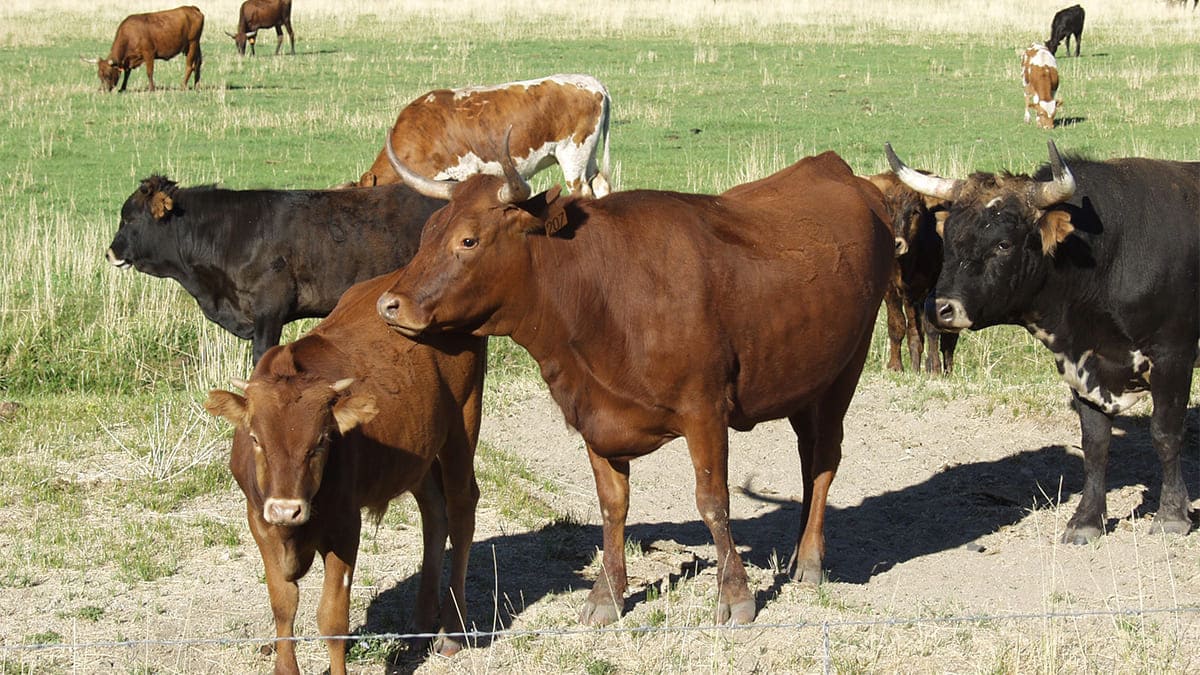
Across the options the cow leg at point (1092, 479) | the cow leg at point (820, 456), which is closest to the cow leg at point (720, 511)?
the cow leg at point (820, 456)

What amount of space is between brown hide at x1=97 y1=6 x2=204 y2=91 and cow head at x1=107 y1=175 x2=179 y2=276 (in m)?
20.5

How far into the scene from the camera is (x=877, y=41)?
37.7 metres

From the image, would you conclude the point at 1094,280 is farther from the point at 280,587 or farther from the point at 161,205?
the point at 161,205

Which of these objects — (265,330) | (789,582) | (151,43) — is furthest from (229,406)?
(151,43)

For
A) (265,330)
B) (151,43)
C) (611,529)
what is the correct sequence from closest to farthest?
(611,529), (265,330), (151,43)

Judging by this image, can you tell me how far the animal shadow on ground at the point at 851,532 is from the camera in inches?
272

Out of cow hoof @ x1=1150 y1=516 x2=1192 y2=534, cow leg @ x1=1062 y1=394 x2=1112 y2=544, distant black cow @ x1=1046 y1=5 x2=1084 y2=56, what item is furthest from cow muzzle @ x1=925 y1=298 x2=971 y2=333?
distant black cow @ x1=1046 y1=5 x2=1084 y2=56

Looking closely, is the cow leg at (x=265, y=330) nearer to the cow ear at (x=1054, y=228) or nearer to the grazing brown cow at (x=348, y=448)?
the grazing brown cow at (x=348, y=448)

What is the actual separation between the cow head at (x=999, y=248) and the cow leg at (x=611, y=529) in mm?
1903

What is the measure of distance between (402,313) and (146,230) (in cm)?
553

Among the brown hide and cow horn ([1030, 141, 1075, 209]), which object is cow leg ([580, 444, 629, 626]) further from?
the brown hide

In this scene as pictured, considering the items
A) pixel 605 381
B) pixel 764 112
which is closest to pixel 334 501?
pixel 605 381

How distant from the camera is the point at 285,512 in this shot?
4.96 metres

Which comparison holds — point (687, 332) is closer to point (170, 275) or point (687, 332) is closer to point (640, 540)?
point (640, 540)
